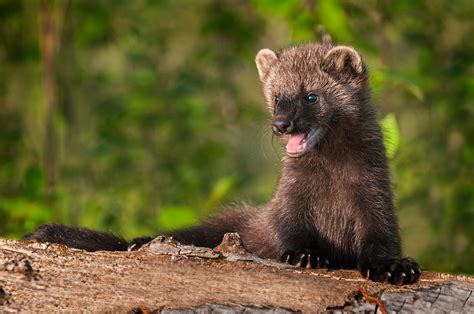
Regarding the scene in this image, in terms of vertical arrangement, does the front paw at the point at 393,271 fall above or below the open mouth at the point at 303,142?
below

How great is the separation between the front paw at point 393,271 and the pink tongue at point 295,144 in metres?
1.47

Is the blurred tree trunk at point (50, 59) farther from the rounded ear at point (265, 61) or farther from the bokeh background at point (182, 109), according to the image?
the rounded ear at point (265, 61)

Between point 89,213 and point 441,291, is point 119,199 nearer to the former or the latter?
point 89,213

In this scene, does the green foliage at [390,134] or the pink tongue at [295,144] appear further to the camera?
the green foliage at [390,134]

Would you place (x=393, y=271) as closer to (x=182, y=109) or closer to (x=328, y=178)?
(x=328, y=178)

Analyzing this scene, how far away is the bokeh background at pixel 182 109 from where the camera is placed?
10.9 metres

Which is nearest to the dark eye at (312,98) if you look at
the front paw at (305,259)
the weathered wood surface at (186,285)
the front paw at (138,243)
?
the front paw at (305,259)

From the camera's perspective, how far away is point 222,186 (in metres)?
9.13

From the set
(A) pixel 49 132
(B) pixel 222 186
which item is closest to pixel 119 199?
(A) pixel 49 132

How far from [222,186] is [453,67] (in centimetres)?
381

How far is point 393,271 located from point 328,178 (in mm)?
1616

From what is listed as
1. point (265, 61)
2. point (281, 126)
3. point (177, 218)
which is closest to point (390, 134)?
point (281, 126)

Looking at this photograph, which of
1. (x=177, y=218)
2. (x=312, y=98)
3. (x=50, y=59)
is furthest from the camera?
(x=50, y=59)

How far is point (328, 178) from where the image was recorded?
693cm
